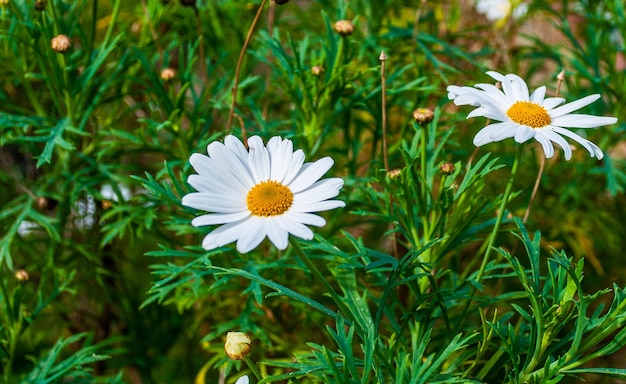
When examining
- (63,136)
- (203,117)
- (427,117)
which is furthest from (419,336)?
(63,136)

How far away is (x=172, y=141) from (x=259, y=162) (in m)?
0.55

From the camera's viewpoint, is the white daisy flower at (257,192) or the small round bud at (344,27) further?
the small round bud at (344,27)

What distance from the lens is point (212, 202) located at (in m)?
0.57

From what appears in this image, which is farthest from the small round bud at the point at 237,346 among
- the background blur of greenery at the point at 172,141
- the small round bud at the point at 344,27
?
the small round bud at the point at 344,27

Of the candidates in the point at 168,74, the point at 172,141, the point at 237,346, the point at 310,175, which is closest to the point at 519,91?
the point at 310,175

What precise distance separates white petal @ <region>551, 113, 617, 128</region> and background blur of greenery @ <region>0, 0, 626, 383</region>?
0.95 feet

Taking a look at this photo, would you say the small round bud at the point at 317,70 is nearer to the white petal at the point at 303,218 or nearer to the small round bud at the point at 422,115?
the small round bud at the point at 422,115

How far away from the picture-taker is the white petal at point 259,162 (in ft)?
2.07

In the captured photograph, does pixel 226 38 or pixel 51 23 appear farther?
pixel 226 38

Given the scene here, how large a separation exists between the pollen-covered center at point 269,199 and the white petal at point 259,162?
0.02 metres

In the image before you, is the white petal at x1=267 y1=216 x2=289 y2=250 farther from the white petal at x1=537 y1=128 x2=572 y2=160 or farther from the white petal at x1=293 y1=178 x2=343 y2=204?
the white petal at x1=537 y1=128 x2=572 y2=160

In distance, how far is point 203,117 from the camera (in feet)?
3.38

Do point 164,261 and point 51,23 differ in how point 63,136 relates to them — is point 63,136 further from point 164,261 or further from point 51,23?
point 164,261

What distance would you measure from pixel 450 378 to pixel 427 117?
0.28 m
